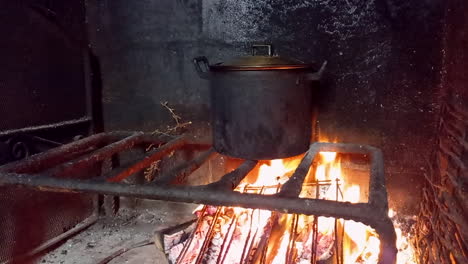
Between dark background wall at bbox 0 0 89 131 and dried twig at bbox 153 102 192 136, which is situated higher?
dark background wall at bbox 0 0 89 131

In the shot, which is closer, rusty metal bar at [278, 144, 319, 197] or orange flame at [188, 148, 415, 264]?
rusty metal bar at [278, 144, 319, 197]

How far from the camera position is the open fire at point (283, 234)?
1.84m

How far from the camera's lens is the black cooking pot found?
160 cm

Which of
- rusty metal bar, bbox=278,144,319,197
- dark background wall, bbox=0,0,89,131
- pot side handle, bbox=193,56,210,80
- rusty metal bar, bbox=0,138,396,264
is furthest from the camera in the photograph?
dark background wall, bbox=0,0,89,131

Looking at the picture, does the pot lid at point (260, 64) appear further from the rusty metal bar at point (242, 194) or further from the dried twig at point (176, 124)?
the dried twig at point (176, 124)

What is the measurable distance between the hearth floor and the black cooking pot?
1.00m

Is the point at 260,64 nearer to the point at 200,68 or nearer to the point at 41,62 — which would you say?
the point at 200,68

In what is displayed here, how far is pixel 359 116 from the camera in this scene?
2.21 metres

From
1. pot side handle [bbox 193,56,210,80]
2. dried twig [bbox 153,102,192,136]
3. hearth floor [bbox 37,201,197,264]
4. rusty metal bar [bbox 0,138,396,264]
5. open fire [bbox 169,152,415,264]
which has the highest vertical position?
pot side handle [bbox 193,56,210,80]

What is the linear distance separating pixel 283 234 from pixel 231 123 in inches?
27.5

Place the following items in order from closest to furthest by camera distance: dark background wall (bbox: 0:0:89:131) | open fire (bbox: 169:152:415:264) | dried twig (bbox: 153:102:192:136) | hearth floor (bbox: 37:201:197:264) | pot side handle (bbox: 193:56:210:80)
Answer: pot side handle (bbox: 193:56:210:80), open fire (bbox: 169:152:415:264), dark background wall (bbox: 0:0:89:131), hearth floor (bbox: 37:201:197:264), dried twig (bbox: 153:102:192:136)

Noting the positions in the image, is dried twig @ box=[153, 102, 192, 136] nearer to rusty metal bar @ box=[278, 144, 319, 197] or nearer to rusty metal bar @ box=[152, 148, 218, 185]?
rusty metal bar @ box=[152, 148, 218, 185]

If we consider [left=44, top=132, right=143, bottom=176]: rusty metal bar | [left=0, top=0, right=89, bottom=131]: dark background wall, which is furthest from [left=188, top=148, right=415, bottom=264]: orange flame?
[left=0, top=0, right=89, bottom=131]: dark background wall

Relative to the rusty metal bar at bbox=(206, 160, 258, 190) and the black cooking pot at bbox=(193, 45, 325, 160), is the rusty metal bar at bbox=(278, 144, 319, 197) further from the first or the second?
the rusty metal bar at bbox=(206, 160, 258, 190)
